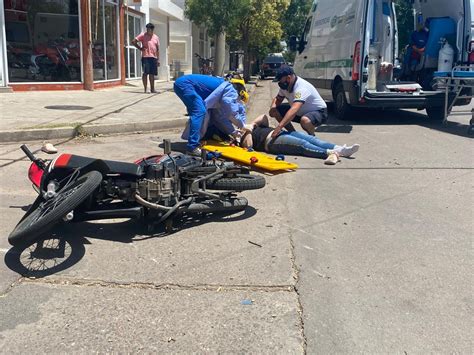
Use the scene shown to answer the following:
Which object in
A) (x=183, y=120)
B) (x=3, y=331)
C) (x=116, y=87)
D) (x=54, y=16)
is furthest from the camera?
(x=116, y=87)

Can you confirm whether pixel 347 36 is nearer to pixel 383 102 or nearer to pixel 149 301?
pixel 383 102

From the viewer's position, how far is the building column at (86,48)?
46.9ft

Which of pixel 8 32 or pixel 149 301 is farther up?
pixel 8 32

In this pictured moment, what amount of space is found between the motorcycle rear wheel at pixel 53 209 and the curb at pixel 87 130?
451 cm

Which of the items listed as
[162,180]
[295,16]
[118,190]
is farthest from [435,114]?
[295,16]

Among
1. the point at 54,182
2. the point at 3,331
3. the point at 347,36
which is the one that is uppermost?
the point at 347,36

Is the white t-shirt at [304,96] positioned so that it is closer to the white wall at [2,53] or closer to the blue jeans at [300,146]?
the blue jeans at [300,146]

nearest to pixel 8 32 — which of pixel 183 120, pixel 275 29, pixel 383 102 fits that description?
pixel 183 120

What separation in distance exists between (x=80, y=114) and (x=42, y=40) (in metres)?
4.78

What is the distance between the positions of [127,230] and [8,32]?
34.2 feet

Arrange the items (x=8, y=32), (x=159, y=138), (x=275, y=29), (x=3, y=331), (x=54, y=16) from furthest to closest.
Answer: (x=275, y=29) < (x=54, y=16) < (x=8, y=32) < (x=159, y=138) < (x=3, y=331)

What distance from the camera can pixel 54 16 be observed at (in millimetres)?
13797

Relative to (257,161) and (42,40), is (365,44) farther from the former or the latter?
(42,40)

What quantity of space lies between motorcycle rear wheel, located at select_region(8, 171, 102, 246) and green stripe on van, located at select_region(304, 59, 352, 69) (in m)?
7.96
